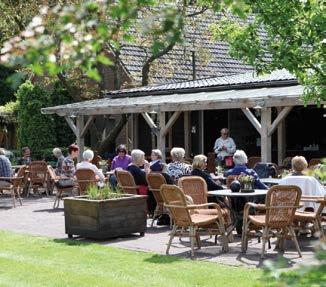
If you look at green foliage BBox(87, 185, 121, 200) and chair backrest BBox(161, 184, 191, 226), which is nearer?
chair backrest BBox(161, 184, 191, 226)

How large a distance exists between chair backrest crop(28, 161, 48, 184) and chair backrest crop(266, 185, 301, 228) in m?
10.7

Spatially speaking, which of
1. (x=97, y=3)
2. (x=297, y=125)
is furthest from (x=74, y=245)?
(x=297, y=125)

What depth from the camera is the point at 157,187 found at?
12.3 m

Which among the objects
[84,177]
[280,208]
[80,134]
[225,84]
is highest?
[225,84]

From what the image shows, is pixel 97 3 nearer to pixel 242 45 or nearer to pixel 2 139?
pixel 242 45

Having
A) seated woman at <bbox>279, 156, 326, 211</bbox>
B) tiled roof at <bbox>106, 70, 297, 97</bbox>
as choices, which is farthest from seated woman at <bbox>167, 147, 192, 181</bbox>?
tiled roof at <bbox>106, 70, 297, 97</bbox>

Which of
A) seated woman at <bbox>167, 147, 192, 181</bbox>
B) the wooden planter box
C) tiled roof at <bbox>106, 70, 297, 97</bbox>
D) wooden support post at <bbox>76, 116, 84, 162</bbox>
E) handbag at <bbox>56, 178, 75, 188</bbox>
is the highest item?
tiled roof at <bbox>106, 70, 297, 97</bbox>

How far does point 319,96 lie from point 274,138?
12.6 m

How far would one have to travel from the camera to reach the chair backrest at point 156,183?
12.1 m

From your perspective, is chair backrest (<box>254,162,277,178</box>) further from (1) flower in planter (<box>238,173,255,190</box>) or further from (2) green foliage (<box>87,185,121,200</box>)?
(2) green foliage (<box>87,185,121,200</box>)

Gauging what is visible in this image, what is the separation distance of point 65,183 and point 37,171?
3400 mm

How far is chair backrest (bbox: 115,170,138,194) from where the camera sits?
501 inches

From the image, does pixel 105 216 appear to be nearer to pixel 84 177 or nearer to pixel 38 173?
pixel 84 177

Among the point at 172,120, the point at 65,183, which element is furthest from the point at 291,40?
the point at 172,120
